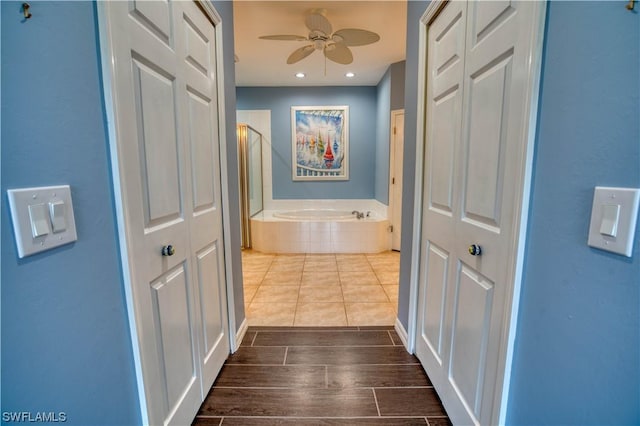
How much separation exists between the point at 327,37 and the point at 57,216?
2833mm

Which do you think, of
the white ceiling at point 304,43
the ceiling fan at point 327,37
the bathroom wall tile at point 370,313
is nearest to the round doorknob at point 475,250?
the bathroom wall tile at point 370,313

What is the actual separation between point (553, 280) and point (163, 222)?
4.08ft

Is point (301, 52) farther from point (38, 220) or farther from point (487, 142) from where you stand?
point (38, 220)

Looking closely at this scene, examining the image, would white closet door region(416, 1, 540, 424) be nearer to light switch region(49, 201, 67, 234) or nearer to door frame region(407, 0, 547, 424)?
door frame region(407, 0, 547, 424)

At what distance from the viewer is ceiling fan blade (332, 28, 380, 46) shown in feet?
8.39

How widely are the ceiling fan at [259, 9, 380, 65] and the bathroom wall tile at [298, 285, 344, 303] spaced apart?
2.41 metres

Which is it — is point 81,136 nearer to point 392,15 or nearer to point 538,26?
point 538,26

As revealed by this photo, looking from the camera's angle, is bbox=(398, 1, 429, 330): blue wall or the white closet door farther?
bbox=(398, 1, 429, 330): blue wall

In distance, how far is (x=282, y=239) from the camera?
4.10m

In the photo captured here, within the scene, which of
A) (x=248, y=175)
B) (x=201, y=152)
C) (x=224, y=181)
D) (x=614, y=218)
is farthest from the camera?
(x=248, y=175)

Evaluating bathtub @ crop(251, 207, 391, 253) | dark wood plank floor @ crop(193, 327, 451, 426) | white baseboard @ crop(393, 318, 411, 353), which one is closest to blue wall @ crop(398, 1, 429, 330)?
white baseboard @ crop(393, 318, 411, 353)

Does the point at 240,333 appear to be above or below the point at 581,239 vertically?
below

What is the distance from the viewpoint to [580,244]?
0.62 m

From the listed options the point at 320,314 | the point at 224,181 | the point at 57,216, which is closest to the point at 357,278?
the point at 320,314
